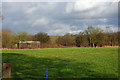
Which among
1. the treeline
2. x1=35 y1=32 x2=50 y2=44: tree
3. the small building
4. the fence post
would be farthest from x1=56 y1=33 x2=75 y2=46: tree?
the fence post

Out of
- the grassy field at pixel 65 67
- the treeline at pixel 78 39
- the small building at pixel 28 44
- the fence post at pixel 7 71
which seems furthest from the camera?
the treeline at pixel 78 39

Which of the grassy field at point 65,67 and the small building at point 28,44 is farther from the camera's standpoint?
the small building at point 28,44

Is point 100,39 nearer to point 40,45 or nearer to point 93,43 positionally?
point 93,43

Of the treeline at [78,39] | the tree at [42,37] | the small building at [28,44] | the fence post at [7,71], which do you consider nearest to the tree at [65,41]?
the treeline at [78,39]

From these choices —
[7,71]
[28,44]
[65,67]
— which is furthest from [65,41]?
[7,71]

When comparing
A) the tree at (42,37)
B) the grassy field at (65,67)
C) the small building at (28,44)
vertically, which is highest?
the tree at (42,37)

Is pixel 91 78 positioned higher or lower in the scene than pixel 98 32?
lower

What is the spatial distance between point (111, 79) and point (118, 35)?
40.6 m

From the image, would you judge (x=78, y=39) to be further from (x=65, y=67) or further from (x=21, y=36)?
(x=65, y=67)

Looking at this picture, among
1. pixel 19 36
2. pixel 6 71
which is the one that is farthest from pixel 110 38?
pixel 6 71

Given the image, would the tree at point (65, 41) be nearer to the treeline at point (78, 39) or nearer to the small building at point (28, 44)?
the treeline at point (78, 39)

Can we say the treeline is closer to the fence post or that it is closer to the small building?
the small building

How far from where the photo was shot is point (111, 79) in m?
5.16

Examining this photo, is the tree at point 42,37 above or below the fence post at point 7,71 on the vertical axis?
above
